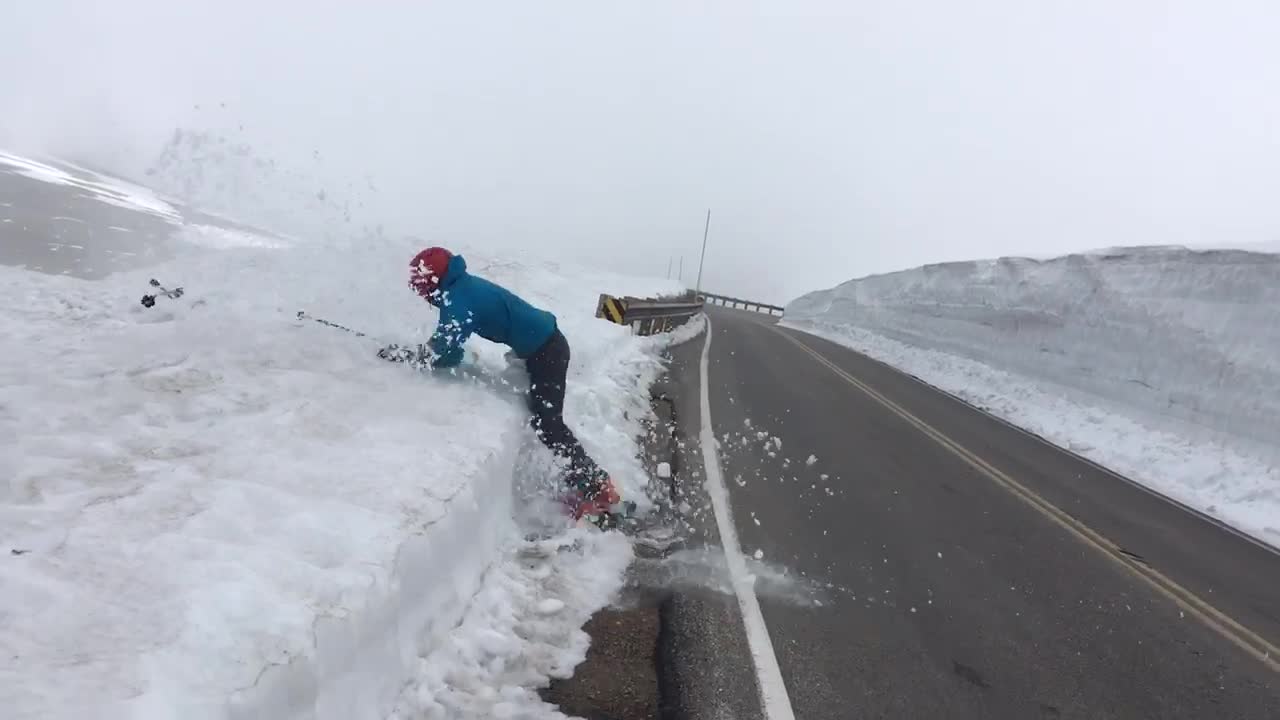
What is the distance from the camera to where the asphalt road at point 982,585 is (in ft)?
12.3

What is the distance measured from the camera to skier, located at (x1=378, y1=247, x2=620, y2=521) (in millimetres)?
5070

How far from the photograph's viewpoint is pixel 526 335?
522cm

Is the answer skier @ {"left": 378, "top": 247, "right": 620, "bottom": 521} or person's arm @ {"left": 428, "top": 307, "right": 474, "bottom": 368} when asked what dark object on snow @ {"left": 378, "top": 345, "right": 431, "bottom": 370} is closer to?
person's arm @ {"left": 428, "top": 307, "right": 474, "bottom": 368}

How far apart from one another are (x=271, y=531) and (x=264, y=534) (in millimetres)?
39

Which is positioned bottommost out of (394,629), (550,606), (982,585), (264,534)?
(550,606)

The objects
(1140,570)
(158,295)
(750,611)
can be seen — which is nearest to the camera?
(750,611)

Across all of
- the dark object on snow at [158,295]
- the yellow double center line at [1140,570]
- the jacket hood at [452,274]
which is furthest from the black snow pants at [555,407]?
the dark object on snow at [158,295]

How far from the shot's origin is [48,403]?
4.16 meters

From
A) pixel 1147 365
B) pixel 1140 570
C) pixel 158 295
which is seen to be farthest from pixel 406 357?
pixel 1147 365

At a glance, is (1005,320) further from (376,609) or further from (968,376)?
(376,609)

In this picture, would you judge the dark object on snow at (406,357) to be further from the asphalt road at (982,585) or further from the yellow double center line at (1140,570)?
the yellow double center line at (1140,570)

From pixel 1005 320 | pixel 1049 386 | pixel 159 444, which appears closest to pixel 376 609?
pixel 159 444

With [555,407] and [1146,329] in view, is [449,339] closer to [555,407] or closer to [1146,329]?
[555,407]

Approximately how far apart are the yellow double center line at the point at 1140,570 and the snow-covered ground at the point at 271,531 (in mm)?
4178
